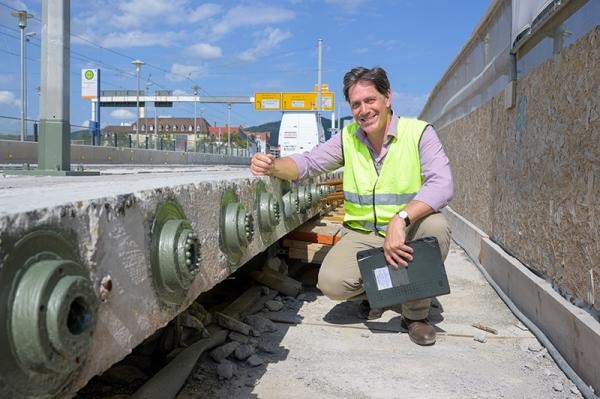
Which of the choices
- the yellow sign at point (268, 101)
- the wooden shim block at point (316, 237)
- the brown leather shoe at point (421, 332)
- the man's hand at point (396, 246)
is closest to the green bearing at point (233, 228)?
the man's hand at point (396, 246)

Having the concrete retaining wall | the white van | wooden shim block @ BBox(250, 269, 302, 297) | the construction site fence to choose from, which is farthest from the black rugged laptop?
the white van

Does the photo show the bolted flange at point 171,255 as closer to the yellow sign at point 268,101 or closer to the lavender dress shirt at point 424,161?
the lavender dress shirt at point 424,161

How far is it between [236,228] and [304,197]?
6.04 ft

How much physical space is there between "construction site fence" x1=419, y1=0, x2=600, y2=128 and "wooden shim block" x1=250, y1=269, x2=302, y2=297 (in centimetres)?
271

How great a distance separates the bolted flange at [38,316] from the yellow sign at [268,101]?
49.0 m

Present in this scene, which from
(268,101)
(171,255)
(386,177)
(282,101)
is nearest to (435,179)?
(386,177)

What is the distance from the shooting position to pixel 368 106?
390 centimetres

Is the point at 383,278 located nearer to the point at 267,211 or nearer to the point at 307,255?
the point at 267,211

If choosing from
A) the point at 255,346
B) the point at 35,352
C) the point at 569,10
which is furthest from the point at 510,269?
the point at 35,352

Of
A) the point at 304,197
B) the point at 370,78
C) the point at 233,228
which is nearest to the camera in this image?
the point at 233,228

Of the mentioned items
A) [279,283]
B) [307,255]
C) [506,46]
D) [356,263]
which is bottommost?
[279,283]

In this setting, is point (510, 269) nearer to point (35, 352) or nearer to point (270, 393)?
point (270, 393)

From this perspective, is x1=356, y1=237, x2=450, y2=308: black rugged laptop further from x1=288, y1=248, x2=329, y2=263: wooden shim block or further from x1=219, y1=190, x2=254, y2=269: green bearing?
x1=288, y1=248, x2=329, y2=263: wooden shim block

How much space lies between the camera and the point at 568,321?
332cm
